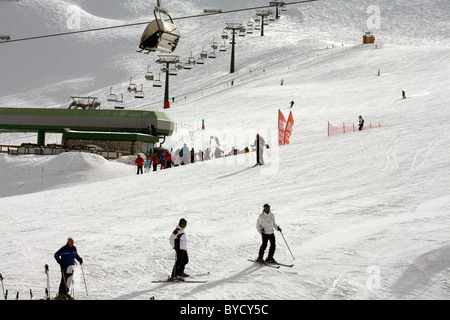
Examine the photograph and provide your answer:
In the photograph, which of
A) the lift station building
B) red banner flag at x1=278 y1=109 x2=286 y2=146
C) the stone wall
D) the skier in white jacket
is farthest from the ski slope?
the stone wall

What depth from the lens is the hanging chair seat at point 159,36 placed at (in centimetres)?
909

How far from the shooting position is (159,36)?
357 inches

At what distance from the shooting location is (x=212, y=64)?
76.8 meters

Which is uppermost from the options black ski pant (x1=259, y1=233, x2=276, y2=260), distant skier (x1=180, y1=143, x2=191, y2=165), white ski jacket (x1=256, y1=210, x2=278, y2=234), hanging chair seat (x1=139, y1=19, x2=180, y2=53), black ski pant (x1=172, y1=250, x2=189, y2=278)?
hanging chair seat (x1=139, y1=19, x2=180, y2=53)

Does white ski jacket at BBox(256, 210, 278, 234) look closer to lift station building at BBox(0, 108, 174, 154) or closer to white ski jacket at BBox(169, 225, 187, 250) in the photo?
white ski jacket at BBox(169, 225, 187, 250)

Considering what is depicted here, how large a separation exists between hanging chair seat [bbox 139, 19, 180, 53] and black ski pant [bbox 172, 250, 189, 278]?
3278 mm

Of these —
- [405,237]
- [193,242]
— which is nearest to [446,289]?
[405,237]

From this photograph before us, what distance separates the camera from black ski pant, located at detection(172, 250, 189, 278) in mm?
9273

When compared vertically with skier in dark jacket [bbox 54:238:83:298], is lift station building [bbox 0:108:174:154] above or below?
above

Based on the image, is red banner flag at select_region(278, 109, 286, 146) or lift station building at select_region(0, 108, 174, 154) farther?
lift station building at select_region(0, 108, 174, 154)

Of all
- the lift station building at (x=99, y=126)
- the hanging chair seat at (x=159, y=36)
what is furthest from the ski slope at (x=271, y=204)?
the hanging chair seat at (x=159, y=36)

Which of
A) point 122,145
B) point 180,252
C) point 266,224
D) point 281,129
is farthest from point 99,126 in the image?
point 180,252

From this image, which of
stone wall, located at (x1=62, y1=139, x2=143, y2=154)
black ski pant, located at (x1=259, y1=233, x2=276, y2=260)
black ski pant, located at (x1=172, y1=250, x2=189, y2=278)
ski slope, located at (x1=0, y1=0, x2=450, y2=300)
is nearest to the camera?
ski slope, located at (x1=0, y1=0, x2=450, y2=300)

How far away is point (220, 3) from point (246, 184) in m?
120
